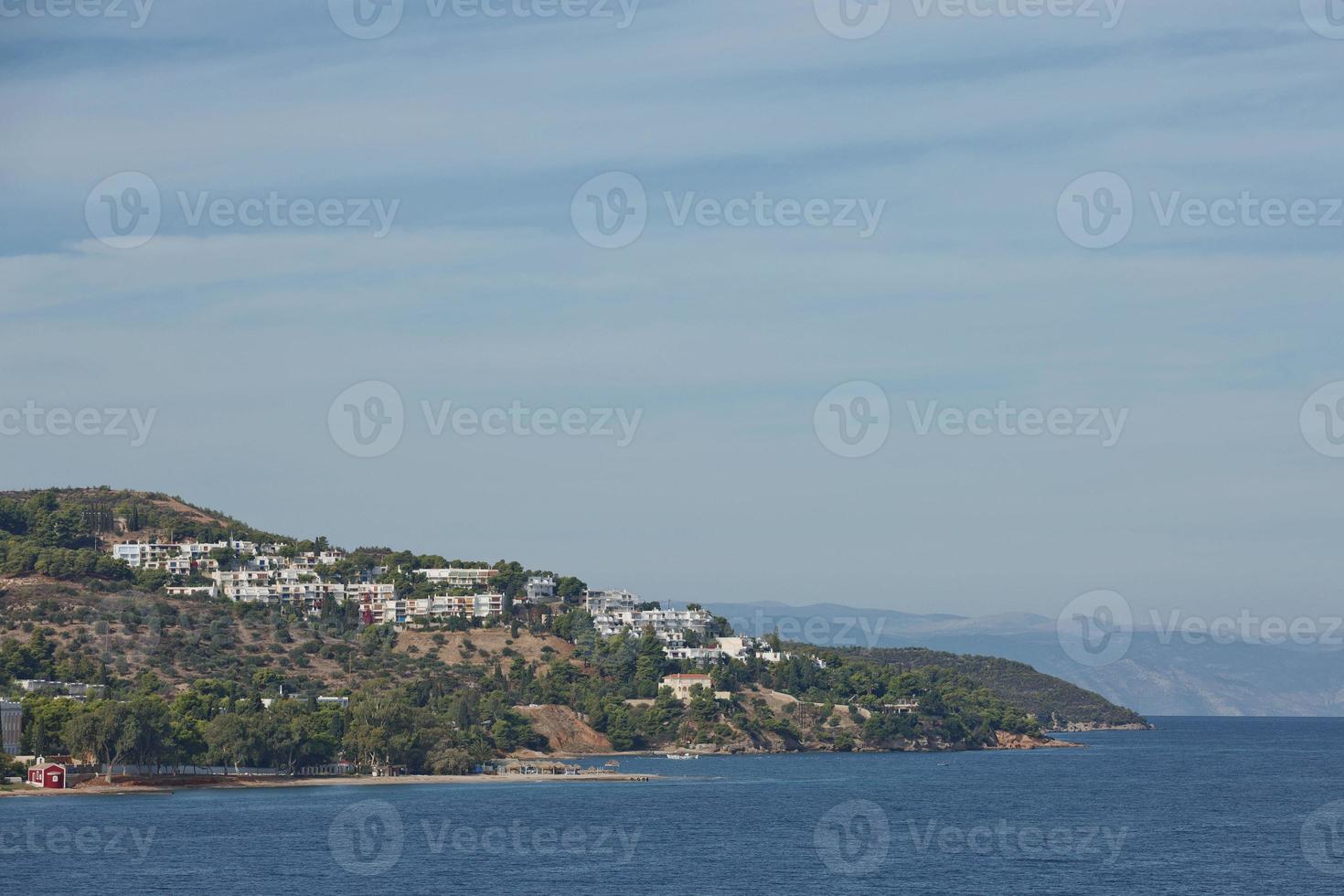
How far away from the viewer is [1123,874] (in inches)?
3155

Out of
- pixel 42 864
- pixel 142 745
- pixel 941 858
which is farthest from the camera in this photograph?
pixel 142 745

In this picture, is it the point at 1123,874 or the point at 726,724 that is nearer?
the point at 1123,874

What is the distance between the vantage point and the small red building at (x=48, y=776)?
105875 millimetres

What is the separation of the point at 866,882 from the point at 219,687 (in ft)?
273

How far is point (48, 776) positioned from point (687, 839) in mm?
43222

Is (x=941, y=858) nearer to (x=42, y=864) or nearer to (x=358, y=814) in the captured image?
(x=358, y=814)

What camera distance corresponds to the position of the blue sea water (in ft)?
248

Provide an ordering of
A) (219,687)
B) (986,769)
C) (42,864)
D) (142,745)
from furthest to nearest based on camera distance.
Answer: (986,769)
(219,687)
(142,745)
(42,864)

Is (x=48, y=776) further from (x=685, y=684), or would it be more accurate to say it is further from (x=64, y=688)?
(x=685, y=684)

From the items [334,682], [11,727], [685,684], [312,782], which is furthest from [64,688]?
[685,684]

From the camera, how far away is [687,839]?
3649 inches

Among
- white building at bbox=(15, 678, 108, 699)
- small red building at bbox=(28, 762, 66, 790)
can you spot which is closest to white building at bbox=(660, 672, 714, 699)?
white building at bbox=(15, 678, 108, 699)

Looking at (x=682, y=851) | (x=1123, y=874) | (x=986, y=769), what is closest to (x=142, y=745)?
(x=682, y=851)

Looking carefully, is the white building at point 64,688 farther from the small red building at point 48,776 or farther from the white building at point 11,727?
the small red building at point 48,776
